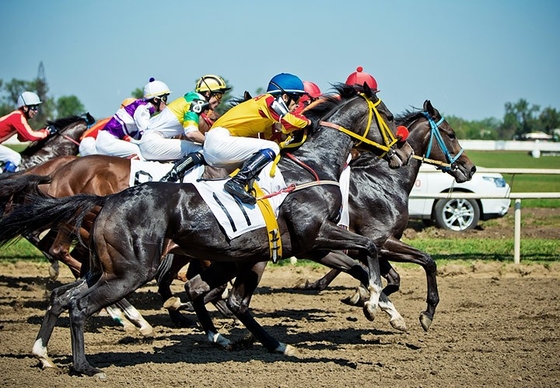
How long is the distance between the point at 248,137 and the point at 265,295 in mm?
3821

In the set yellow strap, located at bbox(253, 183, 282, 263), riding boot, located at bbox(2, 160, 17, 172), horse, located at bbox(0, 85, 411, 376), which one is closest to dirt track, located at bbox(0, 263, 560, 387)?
horse, located at bbox(0, 85, 411, 376)

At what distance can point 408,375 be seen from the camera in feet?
19.4

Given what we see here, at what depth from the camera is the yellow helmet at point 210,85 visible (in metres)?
8.03

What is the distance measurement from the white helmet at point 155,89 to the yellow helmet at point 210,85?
1.37 m

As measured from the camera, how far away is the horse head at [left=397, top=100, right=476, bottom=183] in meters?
8.86

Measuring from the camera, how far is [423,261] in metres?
7.79

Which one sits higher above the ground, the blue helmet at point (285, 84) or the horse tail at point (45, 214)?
the blue helmet at point (285, 84)

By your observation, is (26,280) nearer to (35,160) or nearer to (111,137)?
(35,160)

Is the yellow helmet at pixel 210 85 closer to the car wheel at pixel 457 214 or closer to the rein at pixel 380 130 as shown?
the rein at pixel 380 130

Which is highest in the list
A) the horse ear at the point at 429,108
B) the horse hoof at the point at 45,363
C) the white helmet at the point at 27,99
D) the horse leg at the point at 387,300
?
the white helmet at the point at 27,99

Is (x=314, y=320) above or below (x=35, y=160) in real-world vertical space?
below

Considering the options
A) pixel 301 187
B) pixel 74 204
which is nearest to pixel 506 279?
pixel 301 187

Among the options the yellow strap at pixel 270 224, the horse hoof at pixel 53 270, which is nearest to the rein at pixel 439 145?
the yellow strap at pixel 270 224

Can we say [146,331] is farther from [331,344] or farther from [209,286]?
[331,344]
